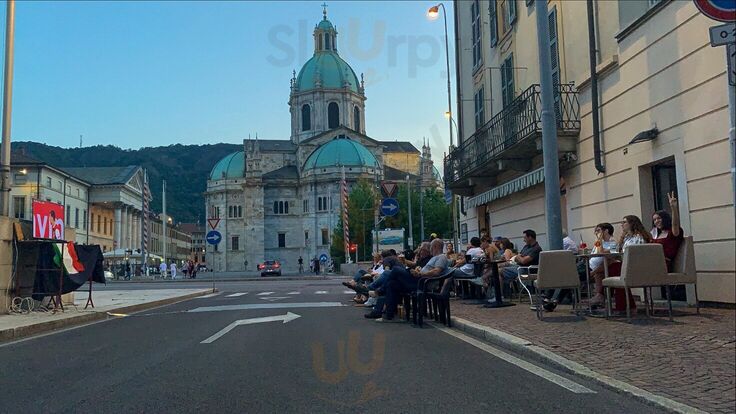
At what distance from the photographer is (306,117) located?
109 metres

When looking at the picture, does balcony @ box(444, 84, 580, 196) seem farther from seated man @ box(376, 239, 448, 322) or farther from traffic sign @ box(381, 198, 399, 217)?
seated man @ box(376, 239, 448, 322)

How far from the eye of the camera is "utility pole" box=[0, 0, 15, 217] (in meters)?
14.4

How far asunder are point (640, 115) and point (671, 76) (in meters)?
1.17

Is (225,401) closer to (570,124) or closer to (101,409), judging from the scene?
(101,409)

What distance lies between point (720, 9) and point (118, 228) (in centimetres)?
10324

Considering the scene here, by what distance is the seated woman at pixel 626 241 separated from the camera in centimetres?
970

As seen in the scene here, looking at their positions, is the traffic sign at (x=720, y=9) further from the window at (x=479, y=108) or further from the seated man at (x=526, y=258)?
the window at (x=479, y=108)

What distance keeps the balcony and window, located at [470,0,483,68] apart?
346cm

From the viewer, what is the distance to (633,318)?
365 inches

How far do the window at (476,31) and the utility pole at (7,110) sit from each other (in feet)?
49.1

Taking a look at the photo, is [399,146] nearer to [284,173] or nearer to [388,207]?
[284,173]

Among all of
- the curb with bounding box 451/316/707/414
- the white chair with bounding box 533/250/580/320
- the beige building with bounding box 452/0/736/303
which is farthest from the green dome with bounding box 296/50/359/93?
the curb with bounding box 451/316/707/414

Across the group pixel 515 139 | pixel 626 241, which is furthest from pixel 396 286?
pixel 515 139

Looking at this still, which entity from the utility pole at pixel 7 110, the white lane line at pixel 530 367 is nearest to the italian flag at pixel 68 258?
the utility pole at pixel 7 110
